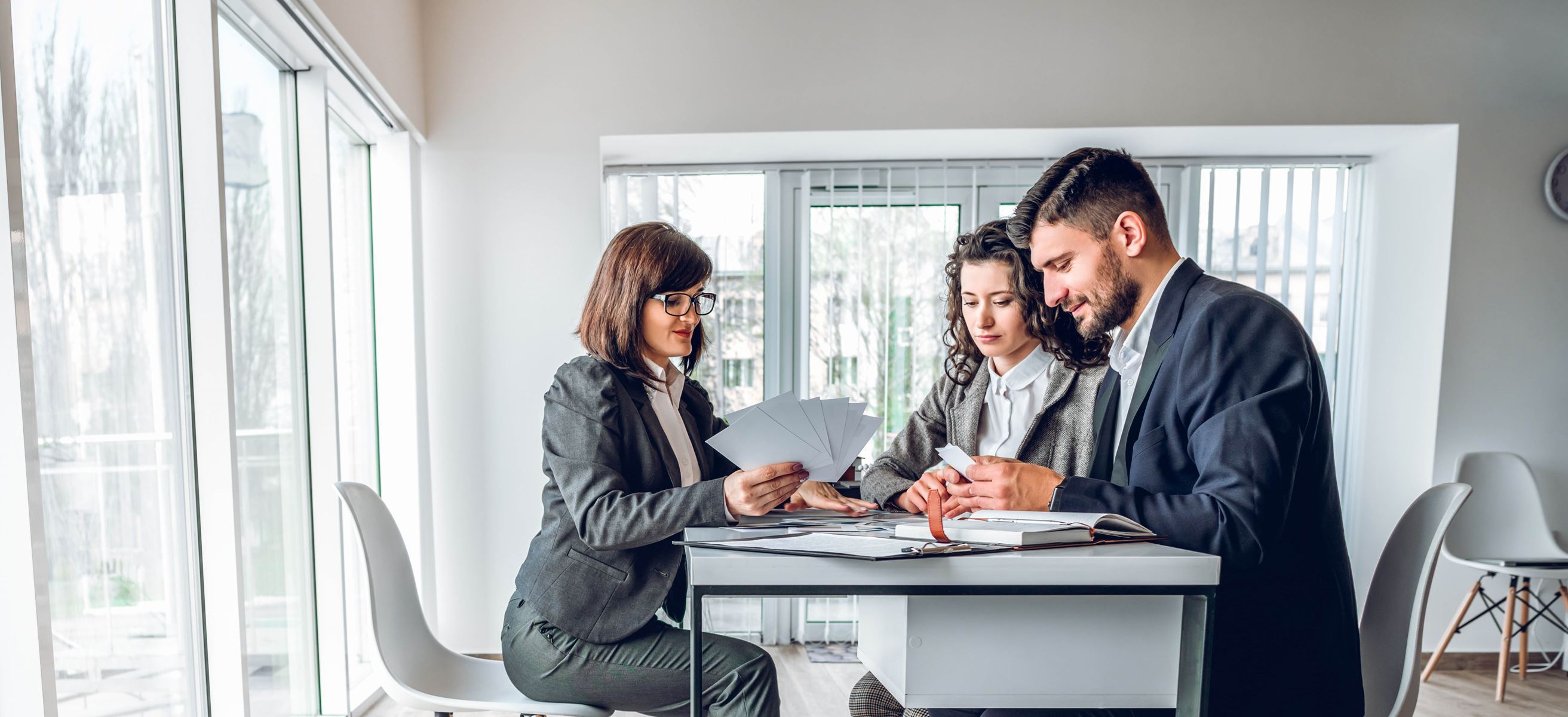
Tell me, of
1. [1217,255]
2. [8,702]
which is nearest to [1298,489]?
[8,702]

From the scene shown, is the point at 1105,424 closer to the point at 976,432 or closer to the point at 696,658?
the point at 976,432

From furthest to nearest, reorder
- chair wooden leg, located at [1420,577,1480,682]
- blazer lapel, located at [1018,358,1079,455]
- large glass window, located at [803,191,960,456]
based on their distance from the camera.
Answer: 1. large glass window, located at [803,191,960,456]
2. chair wooden leg, located at [1420,577,1480,682]
3. blazer lapel, located at [1018,358,1079,455]

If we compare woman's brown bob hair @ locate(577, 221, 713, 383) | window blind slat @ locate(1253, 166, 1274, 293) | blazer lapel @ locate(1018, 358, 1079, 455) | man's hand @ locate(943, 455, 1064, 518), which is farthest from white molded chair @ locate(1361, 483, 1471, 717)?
window blind slat @ locate(1253, 166, 1274, 293)

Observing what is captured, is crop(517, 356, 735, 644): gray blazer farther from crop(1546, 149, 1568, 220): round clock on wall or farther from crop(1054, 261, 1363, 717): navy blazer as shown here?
crop(1546, 149, 1568, 220): round clock on wall

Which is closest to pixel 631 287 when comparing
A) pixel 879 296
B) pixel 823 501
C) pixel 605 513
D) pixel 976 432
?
pixel 605 513

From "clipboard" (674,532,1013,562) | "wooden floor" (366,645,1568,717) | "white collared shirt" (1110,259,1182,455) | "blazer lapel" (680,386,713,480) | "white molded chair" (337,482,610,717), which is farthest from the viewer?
"wooden floor" (366,645,1568,717)

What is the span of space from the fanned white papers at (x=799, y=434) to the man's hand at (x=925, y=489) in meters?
0.15

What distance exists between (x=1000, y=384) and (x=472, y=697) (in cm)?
127

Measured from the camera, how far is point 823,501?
63.2 inches

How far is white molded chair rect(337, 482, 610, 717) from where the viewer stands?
1.50 metres

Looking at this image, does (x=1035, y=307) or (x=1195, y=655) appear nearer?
(x=1195, y=655)

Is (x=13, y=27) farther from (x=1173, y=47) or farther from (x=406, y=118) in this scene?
(x=1173, y=47)

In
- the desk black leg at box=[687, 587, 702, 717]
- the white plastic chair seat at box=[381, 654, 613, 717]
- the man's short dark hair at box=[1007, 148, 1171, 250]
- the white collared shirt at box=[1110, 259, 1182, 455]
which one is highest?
the man's short dark hair at box=[1007, 148, 1171, 250]

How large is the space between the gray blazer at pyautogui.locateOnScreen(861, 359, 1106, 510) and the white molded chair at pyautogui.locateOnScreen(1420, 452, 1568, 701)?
213 centimetres
